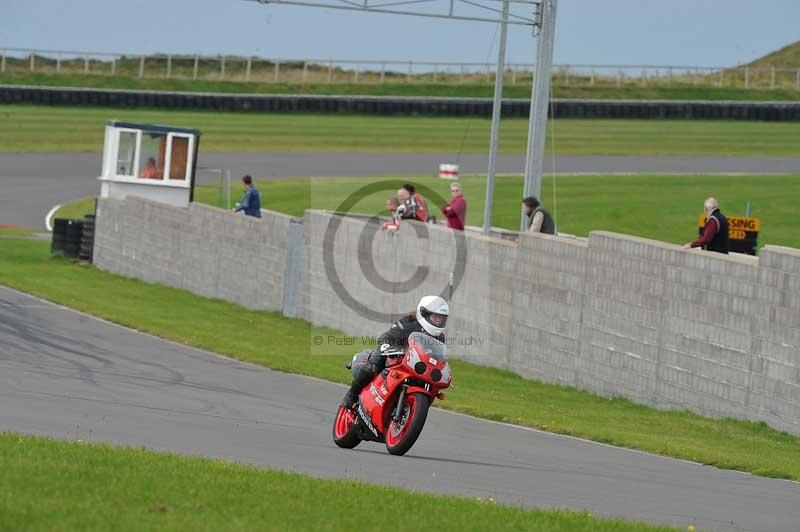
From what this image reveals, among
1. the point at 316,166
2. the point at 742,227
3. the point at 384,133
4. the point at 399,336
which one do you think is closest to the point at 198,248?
the point at 742,227

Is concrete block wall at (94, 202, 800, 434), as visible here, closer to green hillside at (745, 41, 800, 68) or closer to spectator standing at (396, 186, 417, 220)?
spectator standing at (396, 186, 417, 220)

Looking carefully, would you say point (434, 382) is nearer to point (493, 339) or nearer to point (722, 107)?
point (493, 339)

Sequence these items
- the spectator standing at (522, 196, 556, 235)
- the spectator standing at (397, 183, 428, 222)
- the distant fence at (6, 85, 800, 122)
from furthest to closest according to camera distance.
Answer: the distant fence at (6, 85, 800, 122) → the spectator standing at (397, 183, 428, 222) → the spectator standing at (522, 196, 556, 235)

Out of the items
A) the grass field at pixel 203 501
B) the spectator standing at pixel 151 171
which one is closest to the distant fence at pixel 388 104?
the spectator standing at pixel 151 171

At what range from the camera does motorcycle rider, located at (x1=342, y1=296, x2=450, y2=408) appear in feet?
39.3

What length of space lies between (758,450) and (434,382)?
15.5ft

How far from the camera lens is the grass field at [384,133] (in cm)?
5831

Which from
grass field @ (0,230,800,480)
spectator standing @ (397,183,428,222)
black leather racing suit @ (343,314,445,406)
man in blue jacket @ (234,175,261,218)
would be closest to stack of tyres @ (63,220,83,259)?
grass field @ (0,230,800,480)

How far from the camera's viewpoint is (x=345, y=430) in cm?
1284

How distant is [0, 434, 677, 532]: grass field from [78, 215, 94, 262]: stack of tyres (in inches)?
1025

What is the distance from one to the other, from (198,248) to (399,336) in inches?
774

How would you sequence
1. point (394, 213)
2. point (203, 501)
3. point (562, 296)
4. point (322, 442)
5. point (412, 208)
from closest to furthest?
point (203, 501)
point (322, 442)
point (562, 296)
point (412, 208)
point (394, 213)

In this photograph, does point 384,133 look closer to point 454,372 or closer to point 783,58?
point 454,372

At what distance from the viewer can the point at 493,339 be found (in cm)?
2247
